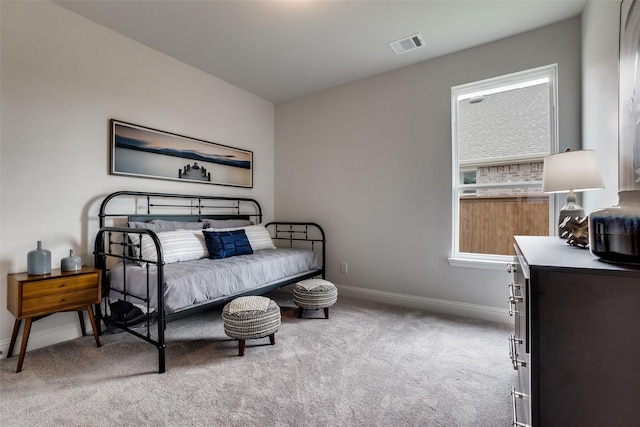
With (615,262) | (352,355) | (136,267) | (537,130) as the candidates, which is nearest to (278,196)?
(136,267)

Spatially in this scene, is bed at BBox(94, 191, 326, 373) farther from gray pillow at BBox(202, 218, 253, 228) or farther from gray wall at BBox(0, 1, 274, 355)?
gray wall at BBox(0, 1, 274, 355)

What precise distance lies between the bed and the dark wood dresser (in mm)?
1919

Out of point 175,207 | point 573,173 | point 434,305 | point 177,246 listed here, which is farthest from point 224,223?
point 573,173

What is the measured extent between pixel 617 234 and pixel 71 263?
3.05 metres

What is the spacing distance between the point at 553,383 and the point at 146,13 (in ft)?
10.9

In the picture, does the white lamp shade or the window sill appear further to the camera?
the window sill

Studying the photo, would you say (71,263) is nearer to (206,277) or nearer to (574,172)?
(206,277)

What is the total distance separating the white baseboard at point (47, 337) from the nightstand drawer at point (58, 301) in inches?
15.7

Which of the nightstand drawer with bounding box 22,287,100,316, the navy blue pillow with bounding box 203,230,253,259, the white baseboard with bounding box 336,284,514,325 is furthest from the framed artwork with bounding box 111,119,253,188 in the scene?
the white baseboard with bounding box 336,284,514,325

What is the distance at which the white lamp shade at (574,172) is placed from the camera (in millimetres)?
1530

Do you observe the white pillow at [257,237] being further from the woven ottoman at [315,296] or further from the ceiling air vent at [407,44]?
the ceiling air vent at [407,44]

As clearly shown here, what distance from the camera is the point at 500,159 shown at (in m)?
2.84

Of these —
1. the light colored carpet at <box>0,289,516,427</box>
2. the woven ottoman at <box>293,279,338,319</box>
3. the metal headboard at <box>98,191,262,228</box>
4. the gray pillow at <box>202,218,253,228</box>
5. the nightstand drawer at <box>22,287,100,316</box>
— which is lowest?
the light colored carpet at <box>0,289,516,427</box>

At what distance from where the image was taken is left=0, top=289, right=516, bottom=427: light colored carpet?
4.88ft
